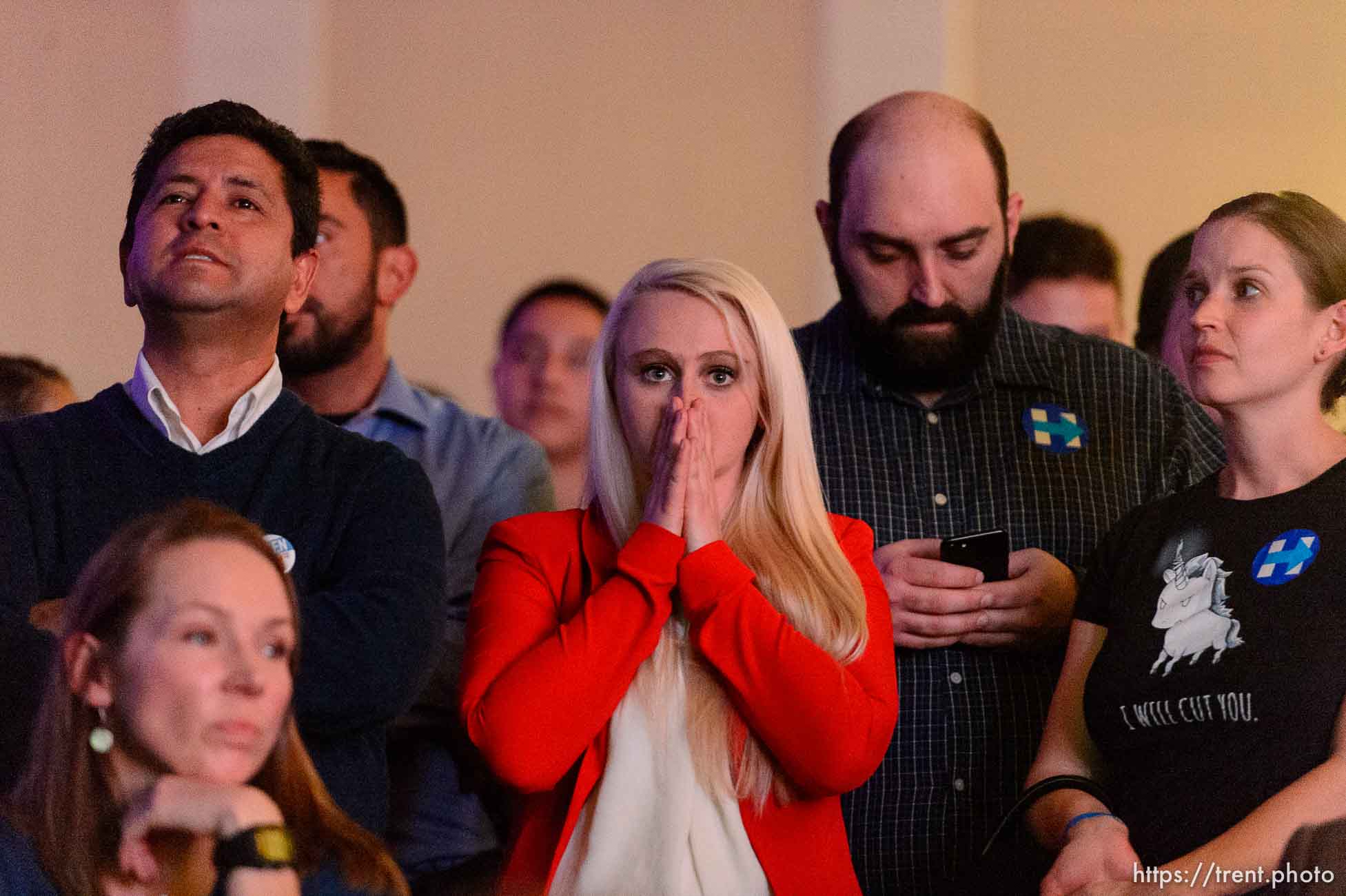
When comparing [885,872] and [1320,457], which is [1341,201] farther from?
[885,872]

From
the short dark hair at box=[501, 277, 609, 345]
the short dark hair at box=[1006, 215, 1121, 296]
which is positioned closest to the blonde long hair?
the short dark hair at box=[1006, 215, 1121, 296]

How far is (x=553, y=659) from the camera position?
6.79ft

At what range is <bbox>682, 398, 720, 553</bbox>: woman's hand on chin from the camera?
2.17 meters

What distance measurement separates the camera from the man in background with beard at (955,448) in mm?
2574

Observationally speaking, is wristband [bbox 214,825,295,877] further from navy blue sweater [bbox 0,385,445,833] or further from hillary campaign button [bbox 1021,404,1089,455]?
hillary campaign button [bbox 1021,404,1089,455]

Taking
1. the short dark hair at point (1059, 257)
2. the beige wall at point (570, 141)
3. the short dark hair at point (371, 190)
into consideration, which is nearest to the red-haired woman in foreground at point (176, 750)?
the short dark hair at point (371, 190)

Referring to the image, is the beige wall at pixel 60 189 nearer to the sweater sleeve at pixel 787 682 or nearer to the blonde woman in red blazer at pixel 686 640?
the blonde woman in red blazer at pixel 686 640

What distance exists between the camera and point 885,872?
2.58 m

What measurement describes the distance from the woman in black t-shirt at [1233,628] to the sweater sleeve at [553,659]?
614 mm

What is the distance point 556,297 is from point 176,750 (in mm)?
2900

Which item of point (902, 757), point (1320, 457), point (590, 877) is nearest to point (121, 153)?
point (590, 877)

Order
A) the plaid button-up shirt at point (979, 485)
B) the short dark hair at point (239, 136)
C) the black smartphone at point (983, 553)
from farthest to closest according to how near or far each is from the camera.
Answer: the plaid button-up shirt at point (979, 485), the black smartphone at point (983, 553), the short dark hair at point (239, 136)

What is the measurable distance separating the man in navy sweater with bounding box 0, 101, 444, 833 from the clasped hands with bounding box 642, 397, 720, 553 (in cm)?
32

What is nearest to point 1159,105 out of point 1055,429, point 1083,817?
point 1055,429
